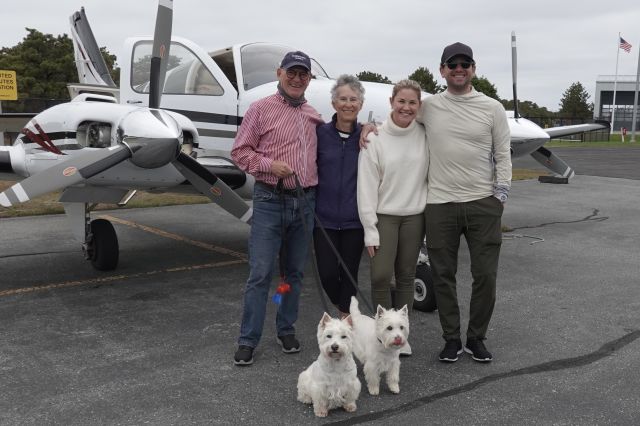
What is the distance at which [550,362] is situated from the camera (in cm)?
402

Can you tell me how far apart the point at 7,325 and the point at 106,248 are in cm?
187

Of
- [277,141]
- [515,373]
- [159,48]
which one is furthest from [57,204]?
[515,373]

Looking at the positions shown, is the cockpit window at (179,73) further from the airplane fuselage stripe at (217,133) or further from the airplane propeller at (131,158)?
the airplane propeller at (131,158)

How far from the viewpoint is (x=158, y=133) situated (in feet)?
15.9

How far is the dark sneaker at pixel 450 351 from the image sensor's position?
3979mm

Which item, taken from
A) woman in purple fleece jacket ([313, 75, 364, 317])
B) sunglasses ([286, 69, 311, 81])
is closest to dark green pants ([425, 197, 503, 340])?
woman in purple fleece jacket ([313, 75, 364, 317])

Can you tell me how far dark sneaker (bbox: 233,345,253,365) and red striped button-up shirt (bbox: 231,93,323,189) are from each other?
3.82ft

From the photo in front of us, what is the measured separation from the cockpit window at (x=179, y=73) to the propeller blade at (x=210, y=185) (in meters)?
1.69

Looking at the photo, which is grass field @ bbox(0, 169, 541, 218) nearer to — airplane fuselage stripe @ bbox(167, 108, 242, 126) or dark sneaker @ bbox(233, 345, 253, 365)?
airplane fuselage stripe @ bbox(167, 108, 242, 126)

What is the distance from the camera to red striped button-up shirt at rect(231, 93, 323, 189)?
3.76 meters

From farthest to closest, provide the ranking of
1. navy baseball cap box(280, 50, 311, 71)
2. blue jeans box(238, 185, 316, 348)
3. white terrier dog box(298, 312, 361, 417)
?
1. blue jeans box(238, 185, 316, 348)
2. navy baseball cap box(280, 50, 311, 71)
3. white terrier dog box(298, 312, 361, 417)

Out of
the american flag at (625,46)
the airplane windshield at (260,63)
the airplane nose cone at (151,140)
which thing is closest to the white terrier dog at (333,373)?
the airplane nose cone at (151,140)

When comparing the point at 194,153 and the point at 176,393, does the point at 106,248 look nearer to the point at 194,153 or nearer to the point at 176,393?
the point at 194,153

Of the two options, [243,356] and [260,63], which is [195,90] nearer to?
[260,63]
